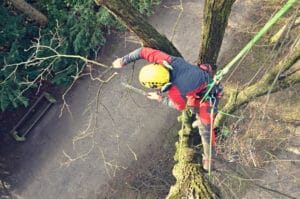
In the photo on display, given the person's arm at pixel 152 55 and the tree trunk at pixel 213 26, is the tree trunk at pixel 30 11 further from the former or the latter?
the tree trunk at pixel 213 26

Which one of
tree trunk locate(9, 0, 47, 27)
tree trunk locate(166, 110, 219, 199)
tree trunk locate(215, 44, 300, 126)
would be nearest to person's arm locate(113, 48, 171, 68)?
tree trunk locate(166, 110, 219, 199)

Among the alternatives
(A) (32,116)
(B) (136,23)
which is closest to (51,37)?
(A) (32,116)

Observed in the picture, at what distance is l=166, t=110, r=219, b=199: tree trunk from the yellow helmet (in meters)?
1.00

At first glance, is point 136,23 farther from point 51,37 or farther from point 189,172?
point 51,37

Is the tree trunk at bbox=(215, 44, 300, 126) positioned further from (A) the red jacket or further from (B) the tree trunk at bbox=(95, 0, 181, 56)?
(B) the tree trunk at bbox=(95, 0, 181, 56)

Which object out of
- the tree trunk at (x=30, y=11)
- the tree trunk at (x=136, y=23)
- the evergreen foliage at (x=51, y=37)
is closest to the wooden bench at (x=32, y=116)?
the evergreen foliage at (x=51, y=37)

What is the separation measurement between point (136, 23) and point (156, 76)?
0.75 m

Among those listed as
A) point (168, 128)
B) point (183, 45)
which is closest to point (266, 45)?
point (183, 45)

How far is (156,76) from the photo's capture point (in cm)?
500

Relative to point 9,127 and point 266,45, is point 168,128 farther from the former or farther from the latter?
point 9,127

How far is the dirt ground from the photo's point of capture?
715 cm

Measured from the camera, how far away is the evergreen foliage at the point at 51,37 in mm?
6871

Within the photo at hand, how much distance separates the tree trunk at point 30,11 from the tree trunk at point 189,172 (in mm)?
3522

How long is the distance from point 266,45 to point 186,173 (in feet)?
11.0
